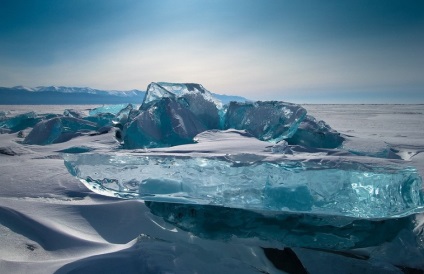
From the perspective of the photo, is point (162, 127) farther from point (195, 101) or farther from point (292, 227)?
point (292, 227)

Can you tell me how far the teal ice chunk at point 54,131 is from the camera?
3.71m

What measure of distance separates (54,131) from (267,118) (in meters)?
3.03

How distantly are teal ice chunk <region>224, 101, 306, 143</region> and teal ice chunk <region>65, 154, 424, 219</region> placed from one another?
218 centimetres

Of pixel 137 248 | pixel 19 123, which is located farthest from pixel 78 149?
pixel 19 123

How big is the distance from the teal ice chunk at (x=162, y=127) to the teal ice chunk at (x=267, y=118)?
74 centimetres

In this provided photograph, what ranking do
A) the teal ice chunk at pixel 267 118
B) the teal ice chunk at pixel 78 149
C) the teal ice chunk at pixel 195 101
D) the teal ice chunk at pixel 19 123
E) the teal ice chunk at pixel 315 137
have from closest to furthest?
the teal ice chunk at pixel 78 149 → the teal ice chunk at pixel 315 137 → the teal ice chunk at pixel 267 118 → the teal ice chunk at pixel 195 101 → the teal ice chunk at pixel 19 123

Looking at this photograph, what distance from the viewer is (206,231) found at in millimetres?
1089

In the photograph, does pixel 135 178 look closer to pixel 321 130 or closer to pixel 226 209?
pixel 226 209

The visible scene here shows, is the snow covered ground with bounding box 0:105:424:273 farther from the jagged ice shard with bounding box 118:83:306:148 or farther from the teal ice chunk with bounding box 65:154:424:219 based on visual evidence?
the jagged ice shard with bounding box 118:83:306:148

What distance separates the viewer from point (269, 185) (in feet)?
3.51

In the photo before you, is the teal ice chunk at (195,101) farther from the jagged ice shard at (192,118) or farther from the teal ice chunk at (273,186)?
the teal ice chunk at (273,186)

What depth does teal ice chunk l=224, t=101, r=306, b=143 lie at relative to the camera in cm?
340

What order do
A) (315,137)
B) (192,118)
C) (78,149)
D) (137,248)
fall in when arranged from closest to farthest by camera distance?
(137,248) < (78,149) < (315,137) < (192,118)

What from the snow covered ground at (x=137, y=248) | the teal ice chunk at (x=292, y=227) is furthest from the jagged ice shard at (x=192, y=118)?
the teal ice chunk at (x=292, y=227)
